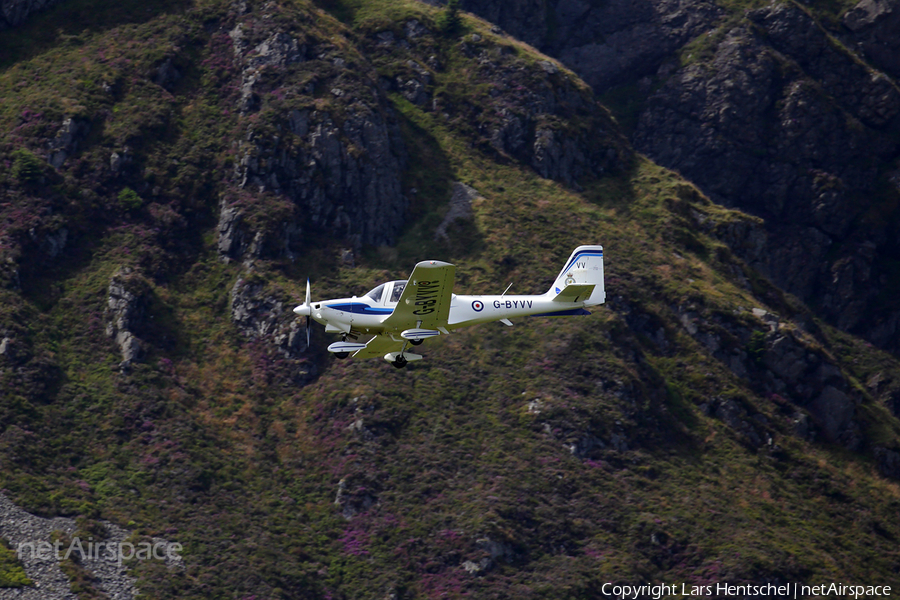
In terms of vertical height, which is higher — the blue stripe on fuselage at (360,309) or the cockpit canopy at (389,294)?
the cockpit canopy at (389,294)

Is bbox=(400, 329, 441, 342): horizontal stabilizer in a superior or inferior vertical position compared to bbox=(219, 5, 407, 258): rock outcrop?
inferior

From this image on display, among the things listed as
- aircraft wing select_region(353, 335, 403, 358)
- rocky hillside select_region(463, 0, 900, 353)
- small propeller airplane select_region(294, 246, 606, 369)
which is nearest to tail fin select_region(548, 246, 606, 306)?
small propeller airplane select_region(294, 246, 606, 369)

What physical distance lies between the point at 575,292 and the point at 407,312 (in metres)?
9.41

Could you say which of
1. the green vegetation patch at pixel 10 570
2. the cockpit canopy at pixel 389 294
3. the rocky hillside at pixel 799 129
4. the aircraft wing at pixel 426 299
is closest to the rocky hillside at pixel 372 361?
the green vegetation patch at pixel 10 570

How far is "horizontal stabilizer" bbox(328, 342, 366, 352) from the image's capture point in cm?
3819

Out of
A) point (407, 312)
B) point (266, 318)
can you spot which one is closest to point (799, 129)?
point (266, 318)

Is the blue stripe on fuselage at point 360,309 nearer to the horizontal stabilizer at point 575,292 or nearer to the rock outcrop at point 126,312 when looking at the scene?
the horizontal stabilizer at point 575,292

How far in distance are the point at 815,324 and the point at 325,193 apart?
159 ft

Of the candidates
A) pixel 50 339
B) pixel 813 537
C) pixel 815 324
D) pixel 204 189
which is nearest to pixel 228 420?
pixel 50 339

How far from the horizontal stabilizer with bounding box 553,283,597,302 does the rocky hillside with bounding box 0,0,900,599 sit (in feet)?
77.2

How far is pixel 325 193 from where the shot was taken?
80000 mm

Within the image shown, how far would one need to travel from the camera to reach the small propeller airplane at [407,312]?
36.5 m

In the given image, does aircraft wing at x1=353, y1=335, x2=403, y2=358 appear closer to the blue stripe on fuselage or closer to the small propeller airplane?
the small propeller airplane

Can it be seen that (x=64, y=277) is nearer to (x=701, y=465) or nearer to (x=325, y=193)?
(x=325, y=193)
